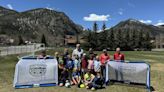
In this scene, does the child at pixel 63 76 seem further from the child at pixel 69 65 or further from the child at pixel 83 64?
the child at pixel 83 64

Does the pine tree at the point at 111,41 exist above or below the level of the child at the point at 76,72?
above

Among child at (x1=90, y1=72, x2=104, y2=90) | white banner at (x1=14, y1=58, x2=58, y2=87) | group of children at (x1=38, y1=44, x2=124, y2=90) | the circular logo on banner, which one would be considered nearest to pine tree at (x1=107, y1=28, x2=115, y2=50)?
group of children at (x1=38, y1=44, x2=124, y2=90)

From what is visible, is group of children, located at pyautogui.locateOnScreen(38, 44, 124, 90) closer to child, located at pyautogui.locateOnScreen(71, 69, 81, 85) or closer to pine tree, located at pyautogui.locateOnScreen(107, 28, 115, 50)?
child, located at pyautogui.locateOnScreen(71, 69, 81, 85)

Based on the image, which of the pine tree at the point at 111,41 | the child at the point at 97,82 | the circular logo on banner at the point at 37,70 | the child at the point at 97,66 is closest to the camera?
the child at the point at 97,82

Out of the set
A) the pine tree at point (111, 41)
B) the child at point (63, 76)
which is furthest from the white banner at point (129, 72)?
the pine tree at point (111, 41)

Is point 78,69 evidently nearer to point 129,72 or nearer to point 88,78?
point 88,78

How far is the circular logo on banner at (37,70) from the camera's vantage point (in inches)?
514

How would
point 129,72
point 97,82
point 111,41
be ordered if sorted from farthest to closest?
1. point 111,41
2. point 129,72
3. point 97,82

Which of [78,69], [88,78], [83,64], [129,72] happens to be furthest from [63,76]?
[129,72]

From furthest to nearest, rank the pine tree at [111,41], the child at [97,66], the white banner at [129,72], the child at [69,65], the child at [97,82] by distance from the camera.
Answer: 1. the pine tree at [111,41]
2. the child at [69,65]
3. the child at [97,66]
4. the white banner at [129,72]
5. the child at [97,82]

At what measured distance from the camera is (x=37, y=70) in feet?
43.0

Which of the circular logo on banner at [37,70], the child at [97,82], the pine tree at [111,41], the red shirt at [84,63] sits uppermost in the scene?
the pine tree at [111,41]

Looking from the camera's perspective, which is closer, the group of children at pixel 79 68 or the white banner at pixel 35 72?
the white banner at pixel 35 72

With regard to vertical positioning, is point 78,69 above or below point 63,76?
above
